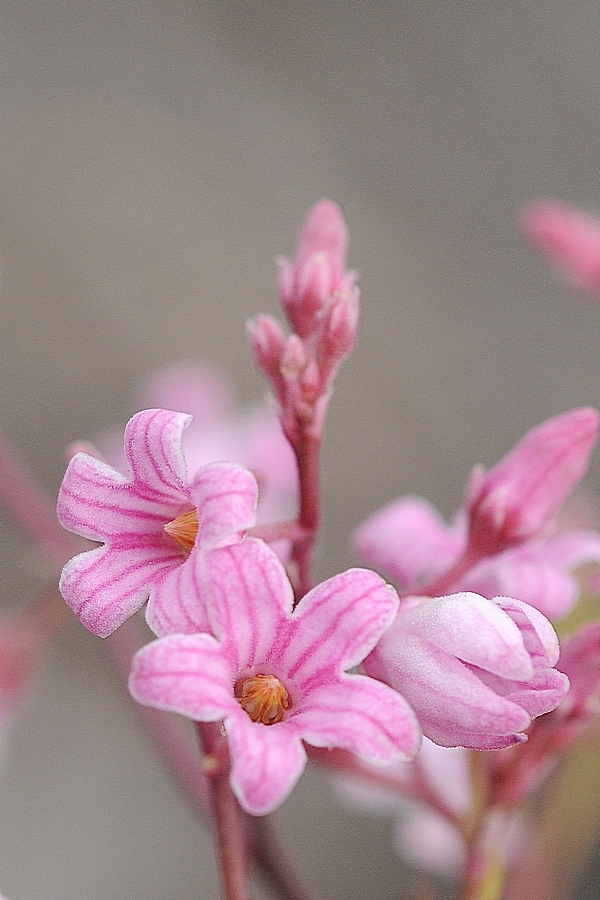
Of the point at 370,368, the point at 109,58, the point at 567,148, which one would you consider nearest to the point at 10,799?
the point at 370,368

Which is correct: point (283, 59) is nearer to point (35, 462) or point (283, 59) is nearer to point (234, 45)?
point (234, 45)

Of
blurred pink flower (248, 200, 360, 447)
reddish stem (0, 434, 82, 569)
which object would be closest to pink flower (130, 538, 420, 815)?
blurred pink flower (248, 200, 360, 447)

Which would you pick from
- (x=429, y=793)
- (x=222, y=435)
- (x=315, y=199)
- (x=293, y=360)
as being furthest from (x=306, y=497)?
(x=315, y=199)

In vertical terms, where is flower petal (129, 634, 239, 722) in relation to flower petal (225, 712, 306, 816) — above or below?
above

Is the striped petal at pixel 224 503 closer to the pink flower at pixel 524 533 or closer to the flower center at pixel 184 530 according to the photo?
the flower center at pixel 184 530

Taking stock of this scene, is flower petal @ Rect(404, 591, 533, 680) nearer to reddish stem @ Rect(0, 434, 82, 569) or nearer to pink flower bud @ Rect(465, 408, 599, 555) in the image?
pink flower bud @ Rect(465, 408, 599, 555)

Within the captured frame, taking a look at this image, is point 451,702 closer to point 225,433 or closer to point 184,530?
point 184,530

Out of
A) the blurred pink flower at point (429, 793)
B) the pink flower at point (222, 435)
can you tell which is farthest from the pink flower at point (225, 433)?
the blurred pink flower at point (429, 793)

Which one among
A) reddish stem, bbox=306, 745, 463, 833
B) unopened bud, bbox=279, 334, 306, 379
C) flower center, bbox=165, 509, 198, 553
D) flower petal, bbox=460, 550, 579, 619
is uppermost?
unopened bud, bbox=279, 334, 306, 379
